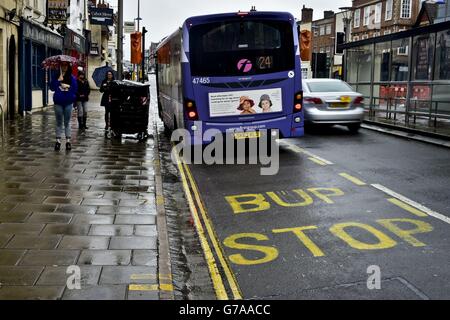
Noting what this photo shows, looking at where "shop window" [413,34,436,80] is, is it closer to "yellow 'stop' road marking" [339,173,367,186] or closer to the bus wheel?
the bus wheel

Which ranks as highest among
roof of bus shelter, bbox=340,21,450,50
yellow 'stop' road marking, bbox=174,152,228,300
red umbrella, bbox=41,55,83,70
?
roof of bus shelter, bbox=340,21,450,50

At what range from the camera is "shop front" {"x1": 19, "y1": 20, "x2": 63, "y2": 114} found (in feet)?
70.2

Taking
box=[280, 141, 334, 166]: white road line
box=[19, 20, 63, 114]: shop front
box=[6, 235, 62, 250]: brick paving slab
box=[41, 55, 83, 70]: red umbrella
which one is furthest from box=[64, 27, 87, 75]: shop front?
box=[6, 235, 62, 250]: brick paving slab

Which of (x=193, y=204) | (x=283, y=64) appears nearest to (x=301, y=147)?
(x=283, y=64)

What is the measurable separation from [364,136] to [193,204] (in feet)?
30.2

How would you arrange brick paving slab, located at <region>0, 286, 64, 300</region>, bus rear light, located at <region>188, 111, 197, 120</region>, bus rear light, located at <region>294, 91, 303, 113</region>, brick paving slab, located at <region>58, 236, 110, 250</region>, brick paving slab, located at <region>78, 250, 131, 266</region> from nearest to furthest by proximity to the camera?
brick paving slab, located at <region>0, 286, 64, 300</region> < brick paving slab, located at <region>78, 250, 131, 266</region> < brick paving slab, located at <region>58, 236, 110, 250</region> < bus rear light, located at <region>188, 111, 197, 120</region> < bus rear light, located at <region>294, 91, 303, 113</region>

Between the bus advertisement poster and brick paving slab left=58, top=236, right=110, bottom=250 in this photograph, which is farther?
the bus advertisement poster

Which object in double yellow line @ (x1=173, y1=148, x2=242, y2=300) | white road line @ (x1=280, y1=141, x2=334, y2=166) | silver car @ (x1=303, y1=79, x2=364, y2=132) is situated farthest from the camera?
silver car @ (x1=303, y1=79, x2=364, y2=132)

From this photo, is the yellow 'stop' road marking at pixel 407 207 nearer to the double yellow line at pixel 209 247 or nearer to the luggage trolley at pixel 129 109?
the double yellow line at pixel 209 247

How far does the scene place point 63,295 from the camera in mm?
4457

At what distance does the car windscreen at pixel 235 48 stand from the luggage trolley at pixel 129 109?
10.8 feet

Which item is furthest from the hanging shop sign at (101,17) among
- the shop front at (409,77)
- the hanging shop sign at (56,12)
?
the shop front at (409,77)

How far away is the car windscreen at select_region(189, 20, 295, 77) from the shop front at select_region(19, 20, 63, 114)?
37.6ft
